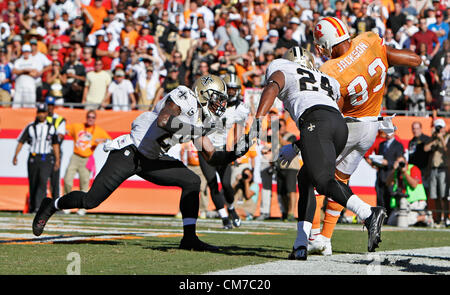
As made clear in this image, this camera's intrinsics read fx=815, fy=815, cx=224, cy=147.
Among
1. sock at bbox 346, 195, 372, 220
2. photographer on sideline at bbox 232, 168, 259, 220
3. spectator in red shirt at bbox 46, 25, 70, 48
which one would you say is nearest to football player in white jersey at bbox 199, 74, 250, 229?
photographer on sideline at bbox 232, 168, 259, 220

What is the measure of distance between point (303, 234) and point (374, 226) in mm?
1210

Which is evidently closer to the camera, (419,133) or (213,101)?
(213,101)

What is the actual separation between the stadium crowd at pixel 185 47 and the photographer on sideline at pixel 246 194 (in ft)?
0.38

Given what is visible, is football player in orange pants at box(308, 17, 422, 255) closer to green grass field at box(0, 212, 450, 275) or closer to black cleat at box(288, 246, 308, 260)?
black cleat at box(288, 246, 308, 260)

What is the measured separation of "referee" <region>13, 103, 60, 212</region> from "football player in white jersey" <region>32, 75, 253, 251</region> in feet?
24.2

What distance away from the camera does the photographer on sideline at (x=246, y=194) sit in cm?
1531

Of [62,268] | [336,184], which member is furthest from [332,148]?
[62,268]

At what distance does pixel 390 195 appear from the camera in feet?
46.8


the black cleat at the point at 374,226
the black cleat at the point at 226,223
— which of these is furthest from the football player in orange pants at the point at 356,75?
the black cleat at the point at 226,223

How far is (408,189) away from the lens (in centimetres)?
1420
